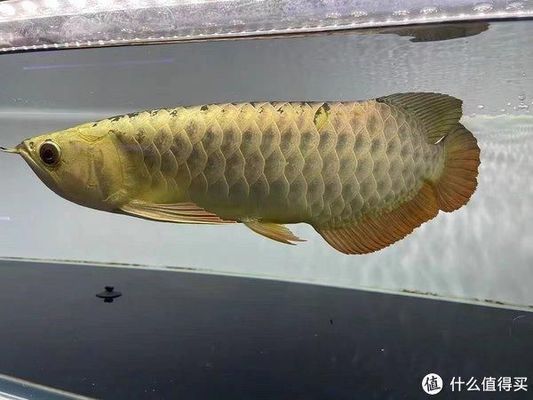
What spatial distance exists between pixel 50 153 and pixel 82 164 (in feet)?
0.12

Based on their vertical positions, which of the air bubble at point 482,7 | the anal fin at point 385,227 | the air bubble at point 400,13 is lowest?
the anal fin at point 385,227

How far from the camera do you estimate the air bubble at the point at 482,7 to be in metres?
0.58

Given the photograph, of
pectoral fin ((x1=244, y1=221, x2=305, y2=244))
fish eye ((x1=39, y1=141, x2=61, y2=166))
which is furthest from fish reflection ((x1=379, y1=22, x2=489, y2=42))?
fish eye ((x1=39, y1=141, x2=61, y2=166))

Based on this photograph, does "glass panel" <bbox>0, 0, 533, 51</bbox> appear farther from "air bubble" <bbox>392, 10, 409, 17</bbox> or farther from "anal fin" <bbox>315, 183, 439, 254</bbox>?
"anal fin" <bbox>315, 183, 439, 254</bbox>

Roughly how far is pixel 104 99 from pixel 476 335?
0.53m

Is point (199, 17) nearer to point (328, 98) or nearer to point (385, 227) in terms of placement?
point (328, 98)

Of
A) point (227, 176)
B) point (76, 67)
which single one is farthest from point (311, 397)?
point (76, 67)

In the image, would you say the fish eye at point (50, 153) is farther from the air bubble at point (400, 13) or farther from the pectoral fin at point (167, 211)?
the air bubble at point (400, 13)

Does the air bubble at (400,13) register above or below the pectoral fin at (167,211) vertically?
above

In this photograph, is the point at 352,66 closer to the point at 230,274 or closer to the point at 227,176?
the point at 227,176

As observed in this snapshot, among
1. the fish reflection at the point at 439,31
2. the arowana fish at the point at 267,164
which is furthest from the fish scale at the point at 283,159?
the fish reflection at the point at 439,31

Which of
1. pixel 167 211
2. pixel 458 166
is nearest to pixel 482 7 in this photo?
pixel 458 166

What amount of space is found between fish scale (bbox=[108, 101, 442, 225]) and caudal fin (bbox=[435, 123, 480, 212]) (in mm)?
13

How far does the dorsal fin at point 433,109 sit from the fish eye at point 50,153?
33 centimetres
